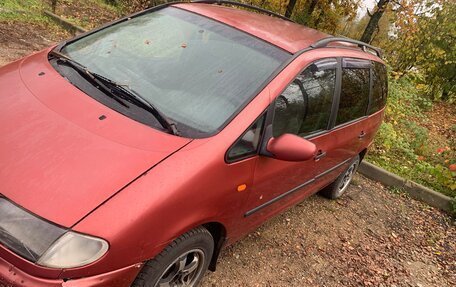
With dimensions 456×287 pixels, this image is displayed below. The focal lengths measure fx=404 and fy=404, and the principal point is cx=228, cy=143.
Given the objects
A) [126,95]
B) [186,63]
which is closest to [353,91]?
[186,63]

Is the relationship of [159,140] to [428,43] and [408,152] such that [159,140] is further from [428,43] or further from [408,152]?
[428,43]

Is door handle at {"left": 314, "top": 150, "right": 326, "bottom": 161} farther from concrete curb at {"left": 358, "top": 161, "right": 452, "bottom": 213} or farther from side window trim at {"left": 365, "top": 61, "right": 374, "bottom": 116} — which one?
concrete curb at {"left": 358, "top": 161, "right": 452, "bottom": 213}

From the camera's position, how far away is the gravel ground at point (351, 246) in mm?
3570

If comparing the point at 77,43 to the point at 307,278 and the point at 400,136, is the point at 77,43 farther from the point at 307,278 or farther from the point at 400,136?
the point at 400,136

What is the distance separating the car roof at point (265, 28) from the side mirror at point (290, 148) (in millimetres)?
785

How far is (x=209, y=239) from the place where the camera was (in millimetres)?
2572

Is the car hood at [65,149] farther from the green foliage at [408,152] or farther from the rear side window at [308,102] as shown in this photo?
the green foliage at [408,152]

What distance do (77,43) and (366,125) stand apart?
10.1ft

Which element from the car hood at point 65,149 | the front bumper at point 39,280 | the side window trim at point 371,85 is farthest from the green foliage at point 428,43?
the front bumper at point 39,280

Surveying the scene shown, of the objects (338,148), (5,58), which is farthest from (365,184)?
(5,58)

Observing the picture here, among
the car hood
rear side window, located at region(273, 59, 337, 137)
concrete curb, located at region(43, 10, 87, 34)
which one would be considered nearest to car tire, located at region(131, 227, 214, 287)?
the car hood

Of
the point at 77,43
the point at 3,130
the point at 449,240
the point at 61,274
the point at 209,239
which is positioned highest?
the point at 77,43

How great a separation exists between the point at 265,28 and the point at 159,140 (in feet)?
4.96

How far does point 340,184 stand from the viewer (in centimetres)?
507
